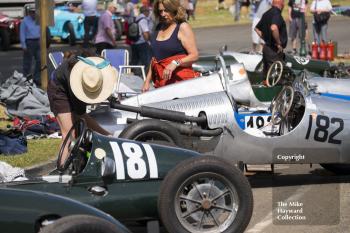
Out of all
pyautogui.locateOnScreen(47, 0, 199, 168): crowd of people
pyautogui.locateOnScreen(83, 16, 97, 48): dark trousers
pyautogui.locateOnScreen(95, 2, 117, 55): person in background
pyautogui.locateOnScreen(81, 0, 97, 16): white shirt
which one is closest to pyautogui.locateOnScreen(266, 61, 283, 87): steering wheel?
pyautogui.locateOnScreen(47, 0, 199, 168): crowd of people

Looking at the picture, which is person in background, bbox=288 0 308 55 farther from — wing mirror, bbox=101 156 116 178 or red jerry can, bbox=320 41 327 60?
wing mirror, bbox=101 156 116 178

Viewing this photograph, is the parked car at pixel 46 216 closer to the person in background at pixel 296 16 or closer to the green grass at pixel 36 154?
the green grass at pixel 36 154

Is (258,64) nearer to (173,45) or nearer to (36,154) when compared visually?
(173,45)

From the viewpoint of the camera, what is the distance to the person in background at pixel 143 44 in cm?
1839

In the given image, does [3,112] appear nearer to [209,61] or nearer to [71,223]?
[209,61]

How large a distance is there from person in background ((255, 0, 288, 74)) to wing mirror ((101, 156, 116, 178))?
8603mm

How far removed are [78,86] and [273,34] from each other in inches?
307

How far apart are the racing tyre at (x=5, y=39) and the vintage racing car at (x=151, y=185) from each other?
20599mm

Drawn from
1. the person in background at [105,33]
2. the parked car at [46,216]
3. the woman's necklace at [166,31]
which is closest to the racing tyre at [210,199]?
the parked car at [46,216]

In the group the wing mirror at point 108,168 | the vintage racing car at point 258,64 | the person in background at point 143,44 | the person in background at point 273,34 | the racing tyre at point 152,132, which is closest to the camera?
the wing mirror at point 108,168

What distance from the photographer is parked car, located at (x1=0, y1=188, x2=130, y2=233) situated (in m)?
4.99

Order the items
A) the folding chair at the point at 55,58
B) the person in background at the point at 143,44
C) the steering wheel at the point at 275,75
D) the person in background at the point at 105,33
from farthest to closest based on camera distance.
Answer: the person in background at the point at 143,44 → the person in background at the point at 105,33 → the folding chair at the point at 55,58 → the steering wheel at the point at 275,75

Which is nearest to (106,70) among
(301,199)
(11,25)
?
(301,199)

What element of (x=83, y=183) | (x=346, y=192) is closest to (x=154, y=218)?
(x=83, y=183)
